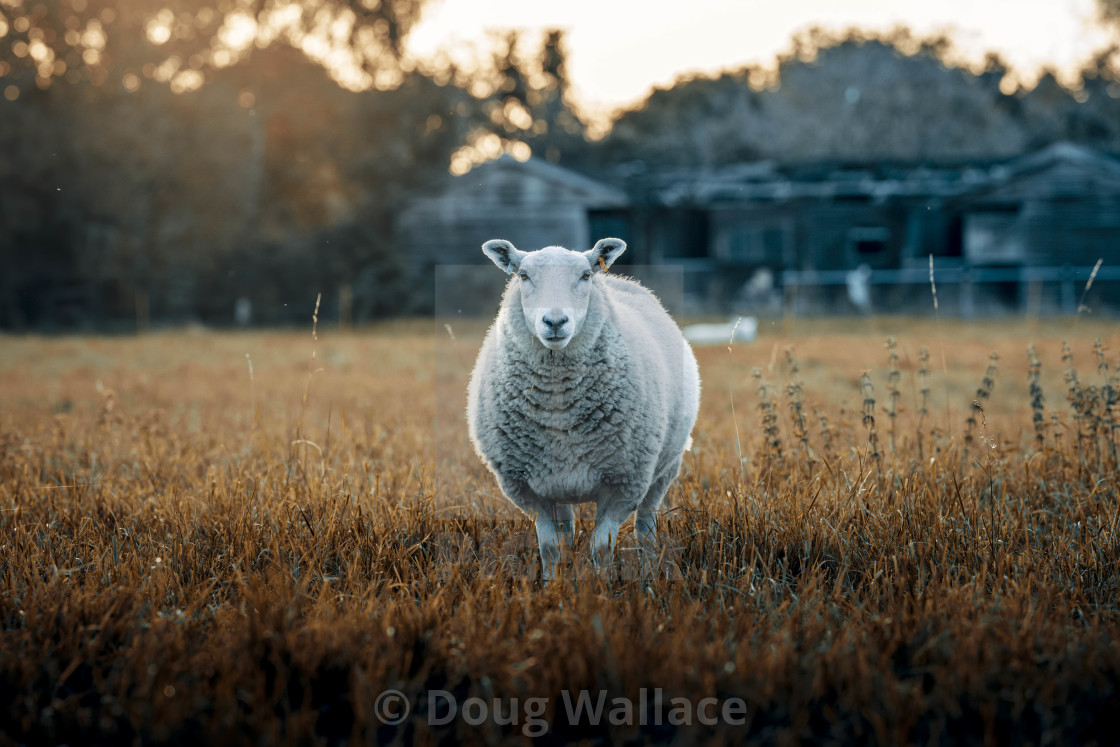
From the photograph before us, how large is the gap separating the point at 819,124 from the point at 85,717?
129ft

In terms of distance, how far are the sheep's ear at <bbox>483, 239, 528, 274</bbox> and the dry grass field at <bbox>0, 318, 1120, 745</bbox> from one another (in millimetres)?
1086

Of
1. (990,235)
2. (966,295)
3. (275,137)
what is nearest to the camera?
(966,295)

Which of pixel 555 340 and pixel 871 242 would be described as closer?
pixel 555 340

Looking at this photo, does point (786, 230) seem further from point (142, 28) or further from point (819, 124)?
point (142, 28)

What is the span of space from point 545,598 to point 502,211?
21338 mm

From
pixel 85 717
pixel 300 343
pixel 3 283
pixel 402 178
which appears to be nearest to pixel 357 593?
pixel 85 717

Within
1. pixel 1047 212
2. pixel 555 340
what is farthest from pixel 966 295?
pixel 555 340

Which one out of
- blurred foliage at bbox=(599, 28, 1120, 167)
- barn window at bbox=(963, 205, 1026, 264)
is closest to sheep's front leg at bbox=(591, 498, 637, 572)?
barn window at bbox=(963, 205, 1026, 264)

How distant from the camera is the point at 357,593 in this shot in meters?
2.73

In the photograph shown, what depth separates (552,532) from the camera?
3.10 meters

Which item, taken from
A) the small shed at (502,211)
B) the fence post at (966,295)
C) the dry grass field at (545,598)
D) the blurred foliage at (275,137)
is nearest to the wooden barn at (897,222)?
the fence post at (966,295)

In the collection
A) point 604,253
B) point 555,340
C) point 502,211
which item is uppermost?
point 502,211

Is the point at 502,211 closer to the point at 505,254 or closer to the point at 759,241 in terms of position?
the point at 759,241

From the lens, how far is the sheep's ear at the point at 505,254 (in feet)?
10.9
